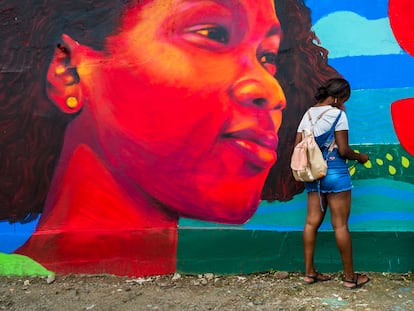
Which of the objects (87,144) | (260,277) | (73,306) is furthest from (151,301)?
(87,144)

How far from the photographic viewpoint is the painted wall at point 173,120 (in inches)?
142

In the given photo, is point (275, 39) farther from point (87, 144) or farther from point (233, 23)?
point (87, 144)

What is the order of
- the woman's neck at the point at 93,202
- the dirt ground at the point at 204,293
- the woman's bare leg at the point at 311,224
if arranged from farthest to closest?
1. the woman's neck at the point at 93,202
2. the woman's bare leg at the point at 311,224
3. the dirt ground at the point at 204,293

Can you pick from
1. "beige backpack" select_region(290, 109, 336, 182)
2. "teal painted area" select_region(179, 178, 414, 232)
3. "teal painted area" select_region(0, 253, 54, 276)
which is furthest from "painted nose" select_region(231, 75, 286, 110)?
"teal painted area" select_region(0, 253, 54, 276)

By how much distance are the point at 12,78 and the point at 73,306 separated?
203cm

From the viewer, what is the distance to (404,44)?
358cm

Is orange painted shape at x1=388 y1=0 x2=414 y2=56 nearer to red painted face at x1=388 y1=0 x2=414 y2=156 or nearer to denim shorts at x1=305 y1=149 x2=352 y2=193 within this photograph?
red painted face at x1=388 y1=0 x2=414 y2=156

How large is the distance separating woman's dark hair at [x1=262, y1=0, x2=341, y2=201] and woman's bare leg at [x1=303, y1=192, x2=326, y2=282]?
23 cm

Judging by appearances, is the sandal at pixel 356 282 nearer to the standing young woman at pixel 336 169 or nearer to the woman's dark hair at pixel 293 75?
the standing young woman at pixel 336 169

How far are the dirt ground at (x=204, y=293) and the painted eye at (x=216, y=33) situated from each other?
1.96 meters

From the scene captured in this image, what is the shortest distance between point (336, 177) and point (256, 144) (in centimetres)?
71

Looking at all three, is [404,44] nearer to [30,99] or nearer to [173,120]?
[173,120]

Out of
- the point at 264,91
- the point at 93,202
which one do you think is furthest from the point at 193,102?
the point at 93,202

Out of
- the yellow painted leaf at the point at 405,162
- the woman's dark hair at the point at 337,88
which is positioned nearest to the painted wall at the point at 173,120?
the yellow painted leaf at the point at 405,162
